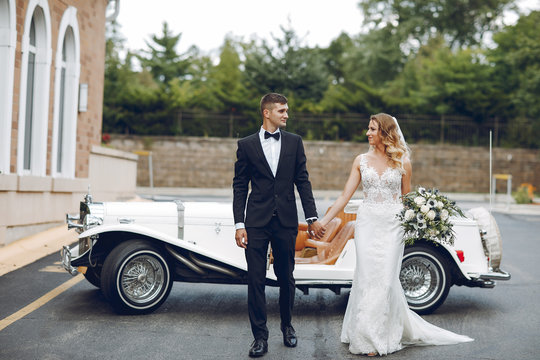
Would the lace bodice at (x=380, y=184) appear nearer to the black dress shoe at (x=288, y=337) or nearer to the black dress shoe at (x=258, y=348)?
the black dress shoe at (x=288, y=337)

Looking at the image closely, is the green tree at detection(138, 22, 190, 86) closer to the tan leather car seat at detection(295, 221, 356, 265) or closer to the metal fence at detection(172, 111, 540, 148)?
the metal fence at detection(172, 111, 540, 148)

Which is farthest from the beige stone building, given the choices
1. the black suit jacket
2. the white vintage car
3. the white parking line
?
the black suit jacket

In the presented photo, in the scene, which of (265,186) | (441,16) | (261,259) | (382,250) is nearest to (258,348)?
(261,259)

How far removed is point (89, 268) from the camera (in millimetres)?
6480

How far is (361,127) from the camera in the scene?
1310 inches

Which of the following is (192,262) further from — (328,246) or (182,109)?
(182,109)

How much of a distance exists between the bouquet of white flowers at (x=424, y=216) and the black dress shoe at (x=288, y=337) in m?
1.29

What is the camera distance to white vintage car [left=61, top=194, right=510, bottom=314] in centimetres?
603

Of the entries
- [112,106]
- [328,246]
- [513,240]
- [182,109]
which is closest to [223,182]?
[182,109]

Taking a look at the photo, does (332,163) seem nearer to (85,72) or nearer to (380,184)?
(85,72)

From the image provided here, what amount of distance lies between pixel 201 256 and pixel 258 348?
5.15 feet

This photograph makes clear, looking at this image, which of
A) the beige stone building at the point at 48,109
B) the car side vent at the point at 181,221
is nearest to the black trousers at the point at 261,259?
the car side vent at the point at 181,221

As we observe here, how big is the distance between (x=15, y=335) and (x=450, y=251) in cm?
419

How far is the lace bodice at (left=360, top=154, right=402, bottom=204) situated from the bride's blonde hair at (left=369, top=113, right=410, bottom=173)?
0.29 feet
